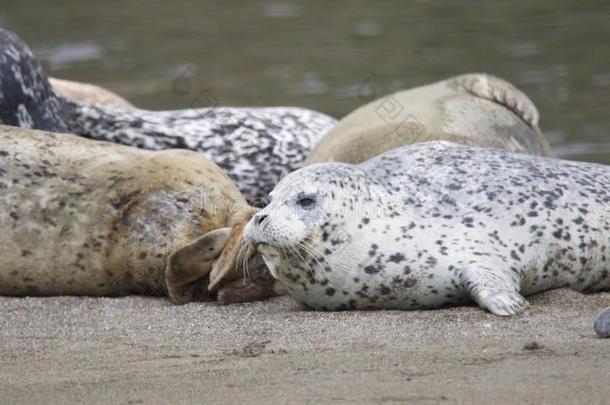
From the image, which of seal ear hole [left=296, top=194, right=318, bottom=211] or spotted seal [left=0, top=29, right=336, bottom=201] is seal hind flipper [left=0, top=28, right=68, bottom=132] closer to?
spotted seal [left=0, top=29, right=336, bottom=201]

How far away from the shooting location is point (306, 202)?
5.07m

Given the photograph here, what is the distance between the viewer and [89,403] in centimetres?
390

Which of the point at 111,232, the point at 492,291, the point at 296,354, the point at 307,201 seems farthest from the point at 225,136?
the point at 296,354

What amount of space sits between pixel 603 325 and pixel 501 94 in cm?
324

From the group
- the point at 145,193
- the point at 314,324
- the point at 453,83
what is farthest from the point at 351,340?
the point at 453,83

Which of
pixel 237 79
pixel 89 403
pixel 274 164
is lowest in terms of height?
pixel 237 79

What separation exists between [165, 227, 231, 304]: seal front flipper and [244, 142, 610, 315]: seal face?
44cm

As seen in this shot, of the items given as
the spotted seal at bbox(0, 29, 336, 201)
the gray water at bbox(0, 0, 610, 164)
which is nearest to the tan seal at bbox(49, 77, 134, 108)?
the spotted seal at bbox(0, 29, 336, 201)

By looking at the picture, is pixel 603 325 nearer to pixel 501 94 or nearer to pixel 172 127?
pixel 501 94

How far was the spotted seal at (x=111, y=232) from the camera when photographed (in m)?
5.55

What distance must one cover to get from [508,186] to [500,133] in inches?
67.1

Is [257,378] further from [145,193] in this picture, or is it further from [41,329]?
[145,193]

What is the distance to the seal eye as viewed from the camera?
16.6ft

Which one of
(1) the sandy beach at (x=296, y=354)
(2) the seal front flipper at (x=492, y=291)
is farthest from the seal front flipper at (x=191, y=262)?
(2) the seal front flipper at (x=492, y=291)
